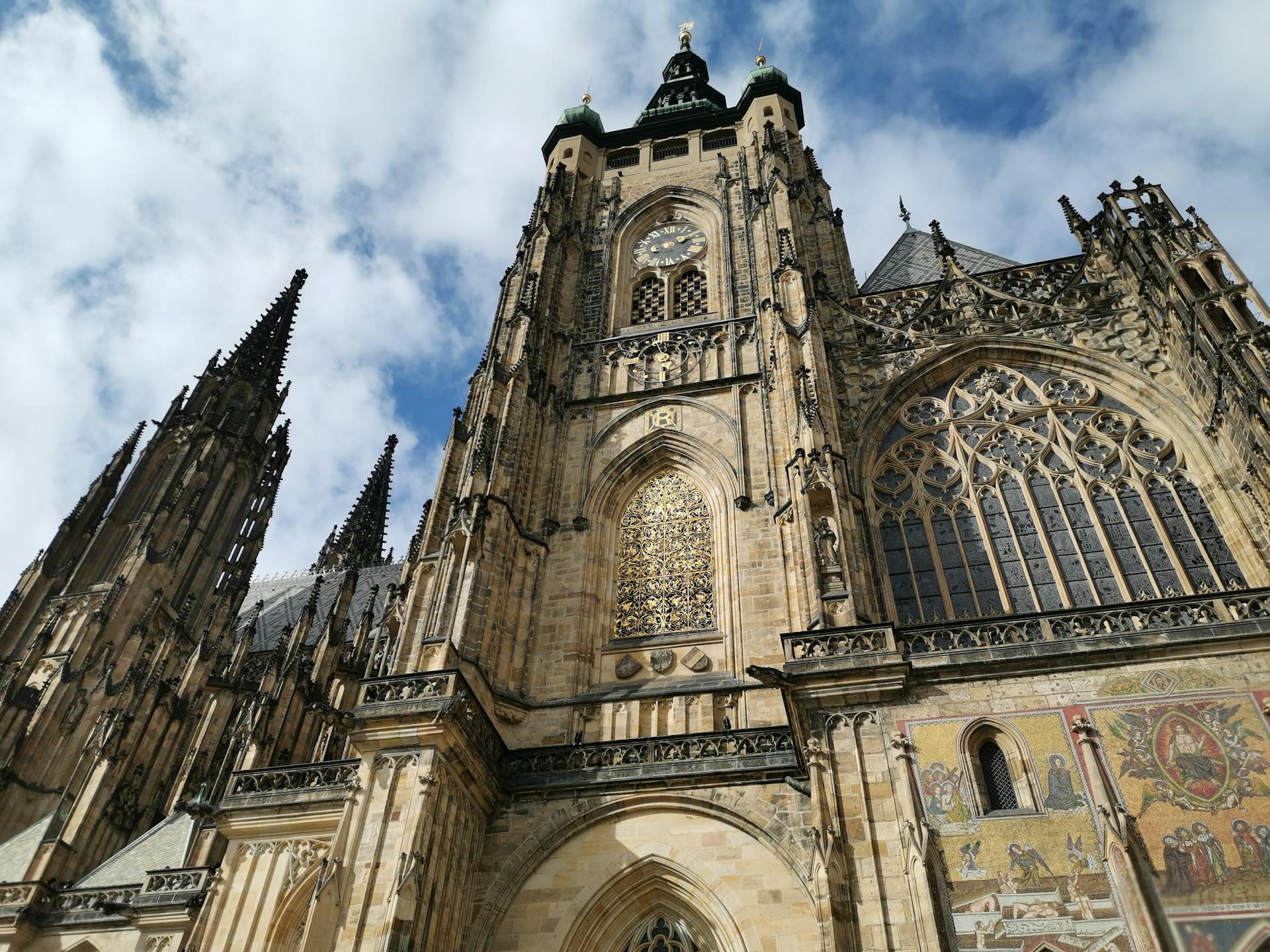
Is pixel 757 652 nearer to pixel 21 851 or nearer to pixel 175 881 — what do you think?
pixel 175 881

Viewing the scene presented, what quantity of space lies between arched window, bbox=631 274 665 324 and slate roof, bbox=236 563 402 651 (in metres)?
11.7

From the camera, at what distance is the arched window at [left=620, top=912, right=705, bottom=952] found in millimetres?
11383

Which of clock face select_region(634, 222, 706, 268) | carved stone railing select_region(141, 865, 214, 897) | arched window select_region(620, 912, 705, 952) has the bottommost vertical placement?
arched window select_region(620, 912, 705, 952)

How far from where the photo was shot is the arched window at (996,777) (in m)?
9.91

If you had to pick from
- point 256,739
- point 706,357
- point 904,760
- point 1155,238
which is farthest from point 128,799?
point 1155,238

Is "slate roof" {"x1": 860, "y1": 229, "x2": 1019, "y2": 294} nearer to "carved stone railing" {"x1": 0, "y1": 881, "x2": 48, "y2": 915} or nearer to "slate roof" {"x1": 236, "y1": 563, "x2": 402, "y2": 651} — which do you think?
"slate roof" {"x1": 236, "y1": 563, "x2": 402, "y2": 651}

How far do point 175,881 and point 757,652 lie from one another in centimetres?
1035

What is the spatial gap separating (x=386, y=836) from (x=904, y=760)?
5.71 meters

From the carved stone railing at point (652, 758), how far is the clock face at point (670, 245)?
13.0 m

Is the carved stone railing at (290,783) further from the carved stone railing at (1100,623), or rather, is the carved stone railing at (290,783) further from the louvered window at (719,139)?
the louvered window at (719,139)

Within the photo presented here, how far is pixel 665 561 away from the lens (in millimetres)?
16375

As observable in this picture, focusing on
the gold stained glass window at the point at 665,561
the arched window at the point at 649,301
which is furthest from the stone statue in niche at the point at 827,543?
the arched window at the point at 649,301

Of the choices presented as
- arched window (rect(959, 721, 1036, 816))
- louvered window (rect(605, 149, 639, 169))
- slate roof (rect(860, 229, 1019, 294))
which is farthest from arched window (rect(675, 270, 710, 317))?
arched window (rect(959, 721, 1036, 816))

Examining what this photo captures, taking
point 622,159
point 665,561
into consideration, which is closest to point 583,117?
point 622,159
